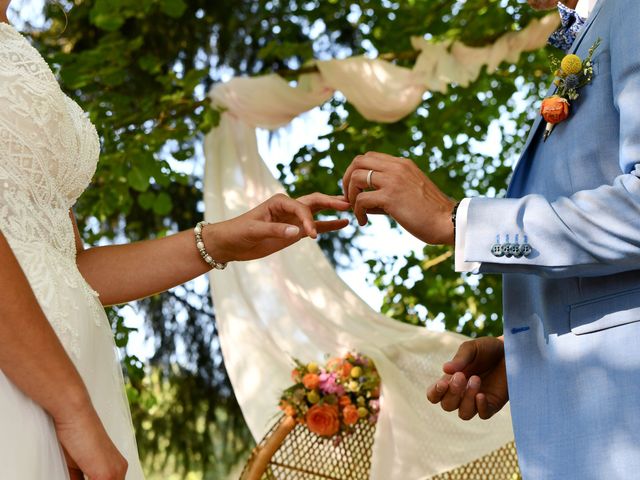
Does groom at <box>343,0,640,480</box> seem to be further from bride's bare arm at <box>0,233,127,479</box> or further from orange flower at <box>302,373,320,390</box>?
orange flower at <box>302,373,320,390</box>

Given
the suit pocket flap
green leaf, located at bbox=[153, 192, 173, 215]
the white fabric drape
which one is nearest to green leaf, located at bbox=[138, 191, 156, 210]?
green leaf, located at bbox=[153, 192, 173, 215]

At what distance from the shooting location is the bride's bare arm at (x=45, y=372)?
4.68 feet

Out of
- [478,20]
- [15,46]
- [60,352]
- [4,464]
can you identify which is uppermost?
[478,20]

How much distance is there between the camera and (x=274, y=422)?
4562 mm

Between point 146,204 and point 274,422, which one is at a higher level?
point 146,204

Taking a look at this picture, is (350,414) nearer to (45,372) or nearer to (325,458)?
(325,458)

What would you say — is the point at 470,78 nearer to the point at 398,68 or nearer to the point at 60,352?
the point at 398,68

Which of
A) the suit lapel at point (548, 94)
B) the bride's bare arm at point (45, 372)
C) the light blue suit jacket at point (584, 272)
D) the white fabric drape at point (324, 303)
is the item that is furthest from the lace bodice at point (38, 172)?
the white fabric drape at point (324, 303)

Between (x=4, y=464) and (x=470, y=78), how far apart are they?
4216 mm

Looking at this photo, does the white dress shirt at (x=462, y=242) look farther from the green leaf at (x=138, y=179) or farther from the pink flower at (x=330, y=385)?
the green leaf at (x=138, y=179)

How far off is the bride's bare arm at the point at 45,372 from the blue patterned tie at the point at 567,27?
3.61 ft

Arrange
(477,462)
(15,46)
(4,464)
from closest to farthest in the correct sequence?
1. (4,464)
2. (15,46)
3. (477,462)

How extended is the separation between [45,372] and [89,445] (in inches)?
4.9

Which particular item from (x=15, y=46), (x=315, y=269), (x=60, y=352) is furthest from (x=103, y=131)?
(x=60, y=352)
